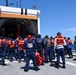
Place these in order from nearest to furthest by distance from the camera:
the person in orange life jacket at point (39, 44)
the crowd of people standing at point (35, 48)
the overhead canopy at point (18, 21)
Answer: the crowd of people standing at point (35, 48) → the person in orange life jacket at point (39, 44) → the overhead canopy at point (18, 21)

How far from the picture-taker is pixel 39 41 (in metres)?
13.2

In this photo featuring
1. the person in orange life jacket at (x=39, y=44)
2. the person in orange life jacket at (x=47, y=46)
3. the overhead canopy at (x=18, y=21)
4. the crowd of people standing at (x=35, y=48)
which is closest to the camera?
the crowd of people standing at (x=35, y=48)

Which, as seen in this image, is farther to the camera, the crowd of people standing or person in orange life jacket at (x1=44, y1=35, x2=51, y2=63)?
person in orange life jacket at (x1=44, y1=35, x2=51, y2=63)

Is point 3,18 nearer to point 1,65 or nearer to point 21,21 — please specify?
point 21,21

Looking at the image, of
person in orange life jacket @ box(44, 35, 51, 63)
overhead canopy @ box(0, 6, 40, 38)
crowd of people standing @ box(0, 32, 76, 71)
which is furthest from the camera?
overhead canopy @ box(0, 6, 40, 38)

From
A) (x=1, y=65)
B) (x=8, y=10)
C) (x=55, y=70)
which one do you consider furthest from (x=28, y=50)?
(x=8, y=10)

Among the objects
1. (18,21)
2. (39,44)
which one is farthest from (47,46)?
(18,21)

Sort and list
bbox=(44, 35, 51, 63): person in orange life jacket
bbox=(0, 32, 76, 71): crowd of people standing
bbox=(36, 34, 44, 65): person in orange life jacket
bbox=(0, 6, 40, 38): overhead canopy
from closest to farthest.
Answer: bbox=(0, 32, 76, 71): crowd of people standing, bbox=(36, 34, 44, 65): person in orange life jacket, bbox=(44, 35, 51, 63): person in orange life jacket, bbox=(0, 6, 40, 38): overhead canopy

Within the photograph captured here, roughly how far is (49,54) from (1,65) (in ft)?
8.89

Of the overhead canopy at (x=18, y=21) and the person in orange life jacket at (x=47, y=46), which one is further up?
the overhead canopy at (x=18, y=21)

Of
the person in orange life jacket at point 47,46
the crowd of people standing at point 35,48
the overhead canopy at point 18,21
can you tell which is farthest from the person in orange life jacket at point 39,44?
the overhead canopy at point 18,21

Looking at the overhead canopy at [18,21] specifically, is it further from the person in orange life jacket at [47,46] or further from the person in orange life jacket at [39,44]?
the person in orange life jacket at [39,44]

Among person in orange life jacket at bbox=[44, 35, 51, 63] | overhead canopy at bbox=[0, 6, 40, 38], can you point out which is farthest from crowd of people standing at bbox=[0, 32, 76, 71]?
overhead canopy at bbox=[0, 6, 40, 38]

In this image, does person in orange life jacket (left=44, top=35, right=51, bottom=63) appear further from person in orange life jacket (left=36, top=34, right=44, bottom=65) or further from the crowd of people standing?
person in orange life jacket (left=36, top=34, right=44, bottom=65)
